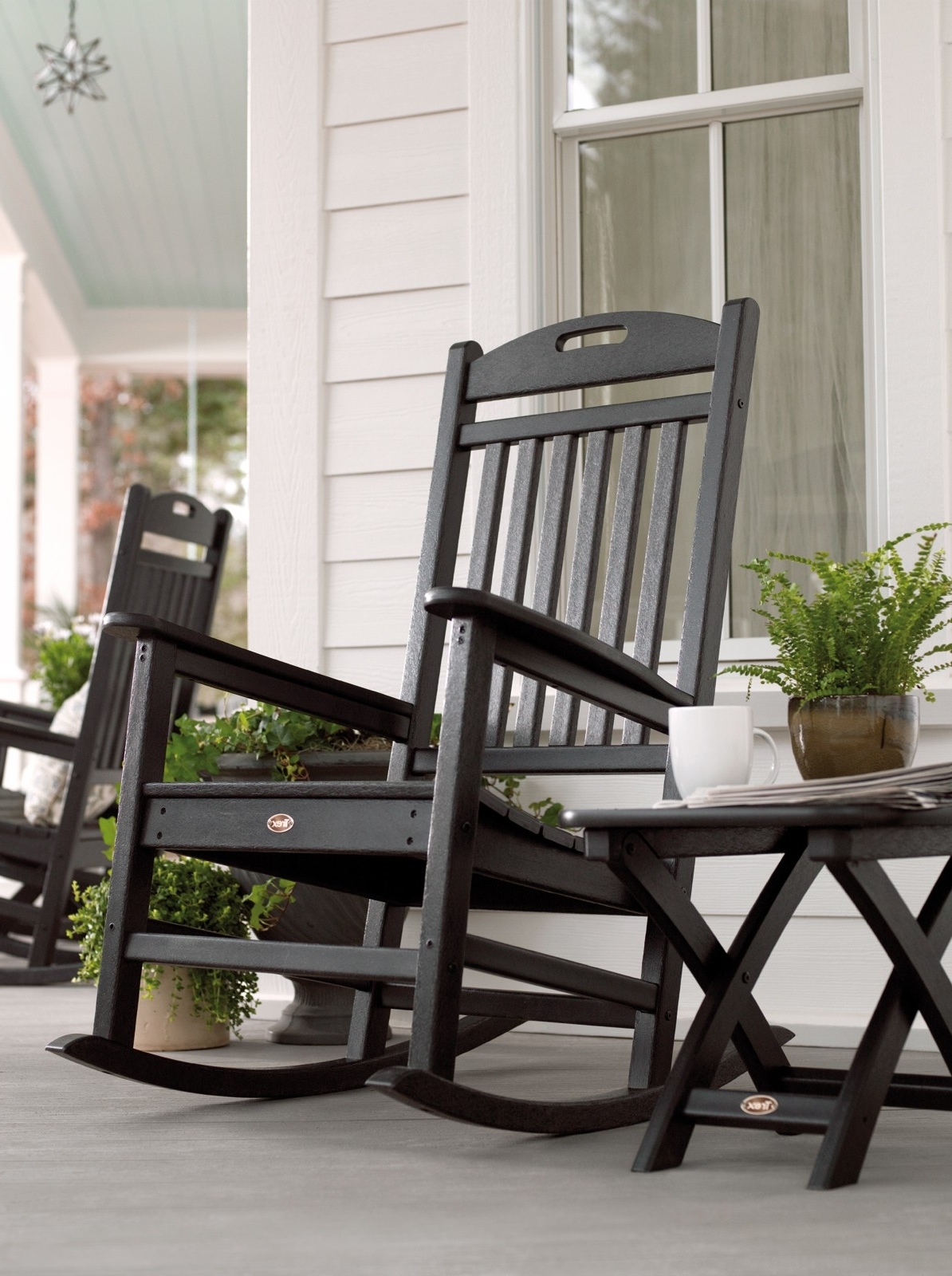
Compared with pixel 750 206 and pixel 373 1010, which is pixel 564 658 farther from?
pixel 750 206

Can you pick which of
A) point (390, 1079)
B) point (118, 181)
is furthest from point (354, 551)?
point (118, 181)

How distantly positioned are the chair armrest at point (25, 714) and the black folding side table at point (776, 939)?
2379mm

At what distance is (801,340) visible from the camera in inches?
93.3

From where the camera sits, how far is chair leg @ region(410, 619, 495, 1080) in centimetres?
131

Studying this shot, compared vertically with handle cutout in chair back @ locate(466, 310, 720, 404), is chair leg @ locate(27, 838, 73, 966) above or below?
below

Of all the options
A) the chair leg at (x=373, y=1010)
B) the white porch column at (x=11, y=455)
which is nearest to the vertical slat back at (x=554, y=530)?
the chair leg at (x=373, y=1010)

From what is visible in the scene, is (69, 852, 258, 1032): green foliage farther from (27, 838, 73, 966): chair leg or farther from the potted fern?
the potted fern

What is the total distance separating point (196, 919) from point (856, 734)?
1047 millimetres

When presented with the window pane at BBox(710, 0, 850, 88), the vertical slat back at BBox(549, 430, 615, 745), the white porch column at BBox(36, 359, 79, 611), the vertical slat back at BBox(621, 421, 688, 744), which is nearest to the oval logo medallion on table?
the vertical slat back at BBox(621, 421, 688, 744)

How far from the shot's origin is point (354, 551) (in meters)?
2.55

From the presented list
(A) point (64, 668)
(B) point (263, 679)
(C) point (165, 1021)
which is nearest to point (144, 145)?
(A) point (64, 668)

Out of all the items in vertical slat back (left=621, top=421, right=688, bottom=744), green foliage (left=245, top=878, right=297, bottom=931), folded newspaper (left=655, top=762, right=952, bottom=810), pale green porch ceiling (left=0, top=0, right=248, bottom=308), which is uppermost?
pale green porch ceiling (left=0, top=0, right=248, bottom=308)

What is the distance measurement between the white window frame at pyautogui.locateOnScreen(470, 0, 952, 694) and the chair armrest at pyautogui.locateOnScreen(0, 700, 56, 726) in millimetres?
1639

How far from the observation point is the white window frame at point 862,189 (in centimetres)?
221
